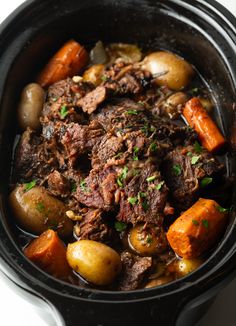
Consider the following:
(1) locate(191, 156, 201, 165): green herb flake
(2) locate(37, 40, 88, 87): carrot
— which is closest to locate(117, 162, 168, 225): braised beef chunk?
(1) locate(191, 156, 201, 165): green herb flake

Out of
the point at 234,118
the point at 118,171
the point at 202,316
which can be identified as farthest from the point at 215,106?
the point at 202,316

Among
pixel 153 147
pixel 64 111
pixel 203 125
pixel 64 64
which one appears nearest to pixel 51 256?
pixel 153 147

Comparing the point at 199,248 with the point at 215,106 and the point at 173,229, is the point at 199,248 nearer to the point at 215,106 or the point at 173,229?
the point at 173,229

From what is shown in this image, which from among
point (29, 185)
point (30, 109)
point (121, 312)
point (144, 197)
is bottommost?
point (121, 312)

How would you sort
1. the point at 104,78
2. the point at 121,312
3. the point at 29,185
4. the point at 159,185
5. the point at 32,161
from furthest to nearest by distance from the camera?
the point at 104,78 < the point at 32,161 < the point at 29,185 < the point at 159,185 < the point at 121,312

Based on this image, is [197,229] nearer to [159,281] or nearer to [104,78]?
[159,281]

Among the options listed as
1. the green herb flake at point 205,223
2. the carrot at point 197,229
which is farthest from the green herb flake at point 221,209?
the green herb flake at point 205,223

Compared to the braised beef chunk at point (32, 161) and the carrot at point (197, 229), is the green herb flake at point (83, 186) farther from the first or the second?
the carrot at point (197, 229)
